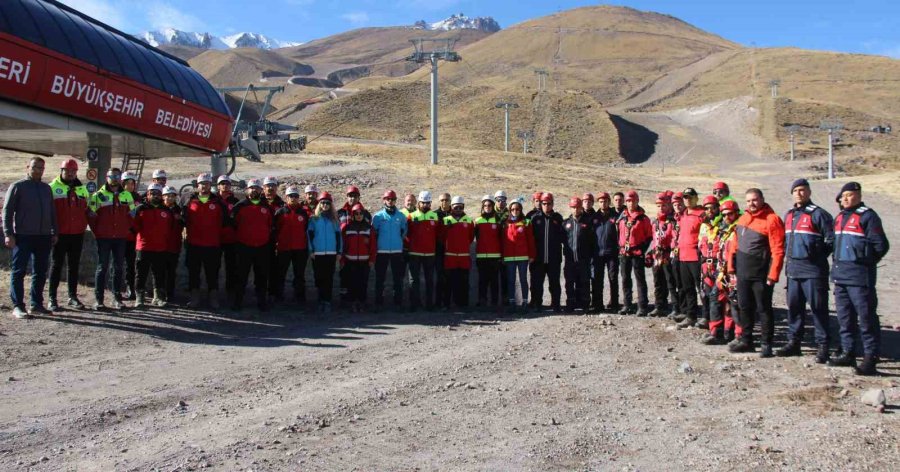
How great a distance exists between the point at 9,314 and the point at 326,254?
4.07m

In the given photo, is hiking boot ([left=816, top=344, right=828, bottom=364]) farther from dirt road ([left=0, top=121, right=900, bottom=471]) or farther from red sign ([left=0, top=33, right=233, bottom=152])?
red sign ([left=0, top=33, right=233, bottom=152])

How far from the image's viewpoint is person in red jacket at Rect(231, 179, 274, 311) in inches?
404

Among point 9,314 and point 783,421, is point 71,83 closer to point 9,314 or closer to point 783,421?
point 9,314

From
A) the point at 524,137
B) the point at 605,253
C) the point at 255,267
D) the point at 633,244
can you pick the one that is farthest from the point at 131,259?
the point at 524,137

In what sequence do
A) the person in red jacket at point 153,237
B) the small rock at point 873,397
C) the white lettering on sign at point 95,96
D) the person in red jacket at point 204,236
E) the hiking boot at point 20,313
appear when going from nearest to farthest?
1. the small rock at point 873,397
2. the hiking boot at point 20,313
3. the white lettering on sign at point 95,96
4. the person in red jacket at point 153,237
5. the person in red jacket at point 204,236

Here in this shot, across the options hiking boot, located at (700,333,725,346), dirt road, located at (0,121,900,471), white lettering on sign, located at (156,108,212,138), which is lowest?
dirt road, located at (0,121,900,471)

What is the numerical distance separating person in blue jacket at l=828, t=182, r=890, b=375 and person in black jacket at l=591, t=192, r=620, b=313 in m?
3.87

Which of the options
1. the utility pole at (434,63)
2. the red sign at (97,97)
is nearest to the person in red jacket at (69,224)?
the red sign at (97,97)

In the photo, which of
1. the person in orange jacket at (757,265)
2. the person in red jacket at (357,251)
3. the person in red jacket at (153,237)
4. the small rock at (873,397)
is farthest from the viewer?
the person in red jacket at (357,251)

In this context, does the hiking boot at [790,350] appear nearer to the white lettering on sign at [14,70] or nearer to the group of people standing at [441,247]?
the group of people standing at [441,247]

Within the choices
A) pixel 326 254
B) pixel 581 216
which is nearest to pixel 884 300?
pixel 581 216

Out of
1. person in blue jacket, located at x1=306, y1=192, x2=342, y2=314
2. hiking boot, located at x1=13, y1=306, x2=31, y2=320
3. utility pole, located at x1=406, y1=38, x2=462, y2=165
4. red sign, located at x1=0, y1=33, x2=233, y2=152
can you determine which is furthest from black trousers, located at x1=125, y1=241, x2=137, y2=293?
utility pole, located at x1=406, y1=38, x2=462, y2=165

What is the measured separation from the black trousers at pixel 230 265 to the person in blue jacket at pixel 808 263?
7.31 metres

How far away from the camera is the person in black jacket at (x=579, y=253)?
10906 millimetres
